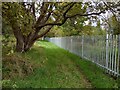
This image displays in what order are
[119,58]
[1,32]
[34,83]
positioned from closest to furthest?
[1,32]
[34,83]
[119,58]

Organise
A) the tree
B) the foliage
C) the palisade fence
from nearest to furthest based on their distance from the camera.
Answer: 1. the foliage
2. the palisade fence
3. the tree

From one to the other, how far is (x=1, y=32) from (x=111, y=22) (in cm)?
940

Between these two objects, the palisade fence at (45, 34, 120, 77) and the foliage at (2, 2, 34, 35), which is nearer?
the foliage at (2, 2, 34, 35)

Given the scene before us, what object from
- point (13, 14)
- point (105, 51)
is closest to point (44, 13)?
point (105, 51)

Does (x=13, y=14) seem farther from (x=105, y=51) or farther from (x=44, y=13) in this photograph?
(x=44, y=13)

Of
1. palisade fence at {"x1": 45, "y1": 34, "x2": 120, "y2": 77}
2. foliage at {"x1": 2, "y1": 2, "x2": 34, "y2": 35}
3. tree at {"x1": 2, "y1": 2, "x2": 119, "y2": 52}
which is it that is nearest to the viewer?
foliage at {"x1": 2, "y1": 2, "x2": 34, "y2": 35}

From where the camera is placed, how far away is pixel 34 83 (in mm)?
8391

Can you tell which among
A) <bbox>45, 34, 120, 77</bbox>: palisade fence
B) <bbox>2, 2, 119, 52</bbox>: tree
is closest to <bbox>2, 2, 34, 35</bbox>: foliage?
<bbox>2, 2, 119, 52</bbox>: tree

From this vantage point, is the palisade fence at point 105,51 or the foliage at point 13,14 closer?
the foliage at point 13,14

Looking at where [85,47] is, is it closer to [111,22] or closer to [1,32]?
[111,22]

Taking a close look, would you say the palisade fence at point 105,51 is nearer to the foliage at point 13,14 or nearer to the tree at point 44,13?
the tree at point 44,13

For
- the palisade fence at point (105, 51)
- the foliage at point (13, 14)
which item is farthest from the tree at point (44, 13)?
the palisade fence at point (105, 51)

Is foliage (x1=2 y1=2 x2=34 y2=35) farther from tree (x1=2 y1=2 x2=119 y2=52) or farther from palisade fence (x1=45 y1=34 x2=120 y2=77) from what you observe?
palisade fence (x1=45 y1=34 x2=120 y2=77)

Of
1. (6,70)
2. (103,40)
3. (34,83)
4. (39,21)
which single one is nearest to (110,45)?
(103,40)
